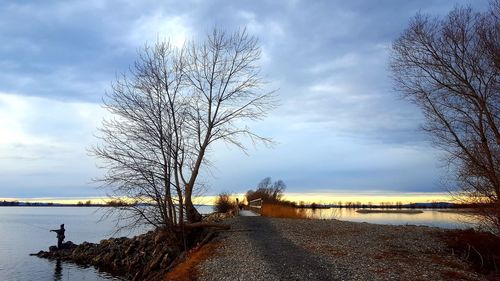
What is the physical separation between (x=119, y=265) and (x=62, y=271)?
410cm

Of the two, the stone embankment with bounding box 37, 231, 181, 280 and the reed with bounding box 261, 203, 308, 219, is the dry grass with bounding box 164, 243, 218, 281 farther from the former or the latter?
the reed with bounding box 261, 203, 308, 219

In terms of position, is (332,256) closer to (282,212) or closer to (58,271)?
(282,212)

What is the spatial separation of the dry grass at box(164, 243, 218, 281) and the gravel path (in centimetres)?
31

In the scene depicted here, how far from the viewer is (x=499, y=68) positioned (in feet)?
58.9

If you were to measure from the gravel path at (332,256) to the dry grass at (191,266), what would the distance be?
310 mm

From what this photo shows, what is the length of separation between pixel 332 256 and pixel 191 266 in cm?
502

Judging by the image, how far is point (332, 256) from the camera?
633 inches

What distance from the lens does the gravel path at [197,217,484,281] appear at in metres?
13.8

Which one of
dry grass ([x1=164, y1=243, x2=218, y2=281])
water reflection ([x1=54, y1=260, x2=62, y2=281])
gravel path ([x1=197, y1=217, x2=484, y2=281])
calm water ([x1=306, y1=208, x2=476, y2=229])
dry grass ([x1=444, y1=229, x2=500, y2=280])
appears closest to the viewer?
gravel path ([x1=197, y1=217, x2=484, y2=281])

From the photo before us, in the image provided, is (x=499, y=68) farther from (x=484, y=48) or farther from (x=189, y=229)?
(x=189, y=229)

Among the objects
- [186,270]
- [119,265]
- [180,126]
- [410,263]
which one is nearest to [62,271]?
[119,265]

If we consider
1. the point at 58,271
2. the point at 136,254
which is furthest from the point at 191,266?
the point at 58,271

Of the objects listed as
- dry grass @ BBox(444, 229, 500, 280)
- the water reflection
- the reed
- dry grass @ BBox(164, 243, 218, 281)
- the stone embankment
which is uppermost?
the reed

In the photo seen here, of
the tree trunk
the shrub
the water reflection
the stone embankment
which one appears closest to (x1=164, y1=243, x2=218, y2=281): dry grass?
the stone embankment
